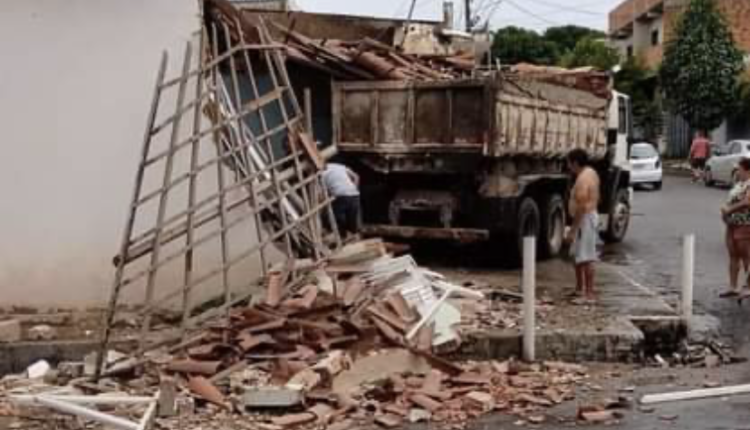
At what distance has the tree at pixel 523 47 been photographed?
5684cm

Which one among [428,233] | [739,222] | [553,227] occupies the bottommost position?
[553,227]

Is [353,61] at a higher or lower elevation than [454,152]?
higher

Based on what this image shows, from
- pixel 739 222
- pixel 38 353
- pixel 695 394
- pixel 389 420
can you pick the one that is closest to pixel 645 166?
pixel 739 222

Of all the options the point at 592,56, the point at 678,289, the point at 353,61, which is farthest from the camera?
the point at 592,56

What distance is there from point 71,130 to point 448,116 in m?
→ 5.01

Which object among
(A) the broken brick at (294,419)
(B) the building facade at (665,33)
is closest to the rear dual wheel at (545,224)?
(A) the broken brick at (294,419)

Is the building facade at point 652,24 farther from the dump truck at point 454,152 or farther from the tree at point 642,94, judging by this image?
the dump truck at point 454,152

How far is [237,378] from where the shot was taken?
848cm

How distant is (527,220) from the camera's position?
15.4 m

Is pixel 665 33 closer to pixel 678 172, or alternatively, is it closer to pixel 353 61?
pixel 678 172

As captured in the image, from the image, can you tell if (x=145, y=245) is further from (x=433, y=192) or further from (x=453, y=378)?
(x=433, y=192)

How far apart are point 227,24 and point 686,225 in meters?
13.5

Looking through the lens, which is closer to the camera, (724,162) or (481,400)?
(481,400)

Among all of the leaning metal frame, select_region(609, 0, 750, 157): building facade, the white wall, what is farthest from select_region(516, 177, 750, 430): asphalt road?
select_region(609, 0, 750, 157): building facade
